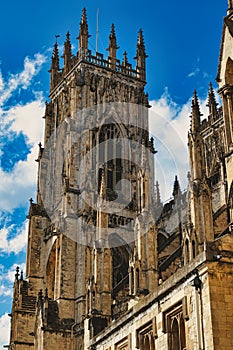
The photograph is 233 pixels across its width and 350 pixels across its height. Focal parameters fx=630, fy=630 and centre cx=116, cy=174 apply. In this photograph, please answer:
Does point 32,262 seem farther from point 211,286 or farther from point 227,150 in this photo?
point 211,286

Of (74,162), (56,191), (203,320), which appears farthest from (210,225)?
(56,191)

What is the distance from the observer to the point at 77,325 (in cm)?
4269

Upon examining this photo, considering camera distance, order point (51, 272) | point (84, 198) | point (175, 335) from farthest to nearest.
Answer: point (51, 272) → point (84, 198) → point (175, 335)

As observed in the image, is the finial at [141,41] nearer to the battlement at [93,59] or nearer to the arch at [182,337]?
the battlement at [93,59]

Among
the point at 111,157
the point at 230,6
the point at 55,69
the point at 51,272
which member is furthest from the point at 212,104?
the point at 230,6

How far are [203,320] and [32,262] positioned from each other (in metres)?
37.1

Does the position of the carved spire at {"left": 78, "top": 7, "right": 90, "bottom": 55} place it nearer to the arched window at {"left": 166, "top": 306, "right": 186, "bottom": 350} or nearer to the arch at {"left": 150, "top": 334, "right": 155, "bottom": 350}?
the arch at {"left": 150, "top": 334, "right": 155, "bottom": 350}

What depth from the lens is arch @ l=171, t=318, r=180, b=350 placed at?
1672 cm

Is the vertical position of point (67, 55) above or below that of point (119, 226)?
above

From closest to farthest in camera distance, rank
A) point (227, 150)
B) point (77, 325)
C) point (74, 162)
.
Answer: point (227, 150), point (77, 325), point (74, 162)

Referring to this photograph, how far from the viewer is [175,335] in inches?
666

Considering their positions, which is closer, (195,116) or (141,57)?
(195,116)

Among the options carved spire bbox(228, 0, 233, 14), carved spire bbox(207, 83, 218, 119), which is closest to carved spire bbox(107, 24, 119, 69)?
carved spire bbox(207, 83, 218, 119)

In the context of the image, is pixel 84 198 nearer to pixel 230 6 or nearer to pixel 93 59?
pixel 93 59
